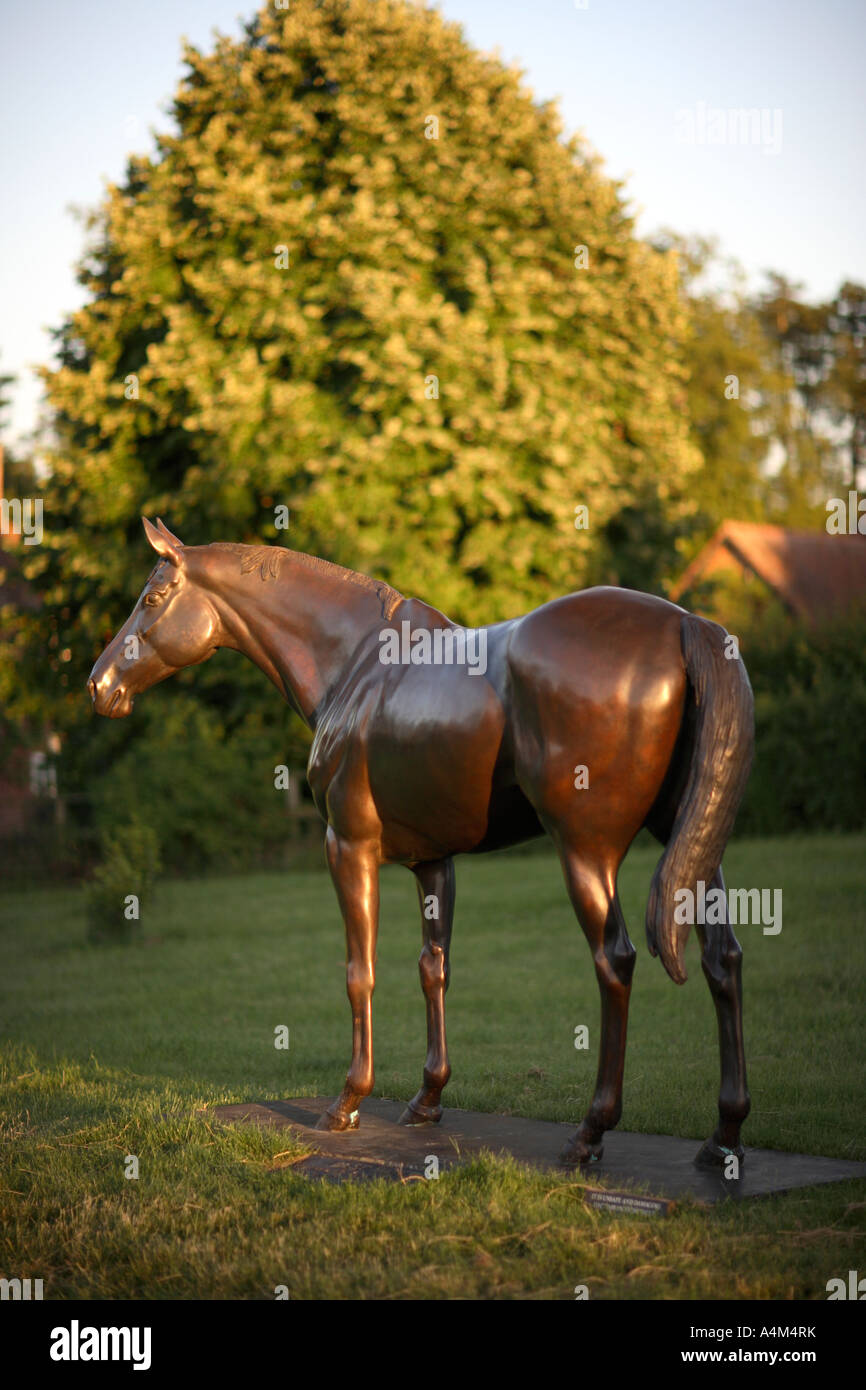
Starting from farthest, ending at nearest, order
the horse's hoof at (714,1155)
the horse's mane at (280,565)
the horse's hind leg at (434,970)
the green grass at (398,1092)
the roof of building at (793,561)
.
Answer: the roof of building at (793,561) → the horse's mane at (280,565) → the horse's hind leg at (434,970) → the horse's hoof at (714,1155) → the green grass at (398,1092)

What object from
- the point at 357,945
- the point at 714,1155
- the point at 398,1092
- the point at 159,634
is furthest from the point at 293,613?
the point at 714,1155

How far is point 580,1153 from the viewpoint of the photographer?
17.9 feet

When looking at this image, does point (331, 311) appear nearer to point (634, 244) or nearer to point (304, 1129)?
point (634, 244)

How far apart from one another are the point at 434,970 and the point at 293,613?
1863 mm

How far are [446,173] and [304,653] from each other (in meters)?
16.4

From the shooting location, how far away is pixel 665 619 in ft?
17.7

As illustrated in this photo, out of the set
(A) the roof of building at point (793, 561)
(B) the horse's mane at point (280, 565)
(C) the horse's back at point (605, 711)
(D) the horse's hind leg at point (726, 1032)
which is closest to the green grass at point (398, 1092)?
(D) the horse's hind leg at point (726, 1032)

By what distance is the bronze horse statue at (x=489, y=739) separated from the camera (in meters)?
5.26

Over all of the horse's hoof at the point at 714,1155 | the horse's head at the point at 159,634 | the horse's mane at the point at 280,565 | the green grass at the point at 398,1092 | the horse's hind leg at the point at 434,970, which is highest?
the horse's mane at the point at 280,565

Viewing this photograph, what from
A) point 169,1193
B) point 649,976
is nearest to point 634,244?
point 649,976

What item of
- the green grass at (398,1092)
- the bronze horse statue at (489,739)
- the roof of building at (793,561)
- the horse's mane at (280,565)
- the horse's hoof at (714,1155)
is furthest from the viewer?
the roof of building at (793,561)

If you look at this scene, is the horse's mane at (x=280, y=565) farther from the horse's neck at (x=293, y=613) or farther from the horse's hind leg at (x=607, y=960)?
the horse's hind leg at (x=607, y=960)

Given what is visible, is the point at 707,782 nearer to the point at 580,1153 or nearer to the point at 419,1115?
the point at 580,1153

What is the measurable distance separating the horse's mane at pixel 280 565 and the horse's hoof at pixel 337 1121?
7.74 ft
